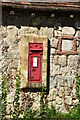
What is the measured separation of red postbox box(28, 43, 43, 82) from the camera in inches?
295

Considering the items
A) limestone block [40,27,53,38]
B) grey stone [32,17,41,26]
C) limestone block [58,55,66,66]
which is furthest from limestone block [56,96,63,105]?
grey stone [32,17,41,26]

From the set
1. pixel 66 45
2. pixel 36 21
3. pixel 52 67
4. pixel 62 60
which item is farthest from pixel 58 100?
pixel 36 21

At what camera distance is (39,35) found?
762 centimetres

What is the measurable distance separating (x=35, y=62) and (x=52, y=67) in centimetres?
50

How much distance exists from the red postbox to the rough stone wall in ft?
1.04

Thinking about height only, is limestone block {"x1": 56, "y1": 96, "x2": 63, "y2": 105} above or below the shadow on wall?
below

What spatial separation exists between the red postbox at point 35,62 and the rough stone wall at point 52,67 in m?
0.32

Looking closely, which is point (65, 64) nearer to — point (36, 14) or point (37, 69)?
point (37, 69)

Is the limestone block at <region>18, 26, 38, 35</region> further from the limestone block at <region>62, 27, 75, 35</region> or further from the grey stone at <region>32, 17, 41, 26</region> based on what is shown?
the limestone block at <region>62, 27, 75, 35</region>

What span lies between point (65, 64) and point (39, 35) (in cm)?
103

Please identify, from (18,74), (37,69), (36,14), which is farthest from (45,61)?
(36,14)

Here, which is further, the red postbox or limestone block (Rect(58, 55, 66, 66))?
limestone block (Rect(58, 55, 66, 66))

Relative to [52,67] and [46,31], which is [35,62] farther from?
[46,31]

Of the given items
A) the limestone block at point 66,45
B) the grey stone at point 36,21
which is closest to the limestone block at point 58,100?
the limestone block at point 66,45
